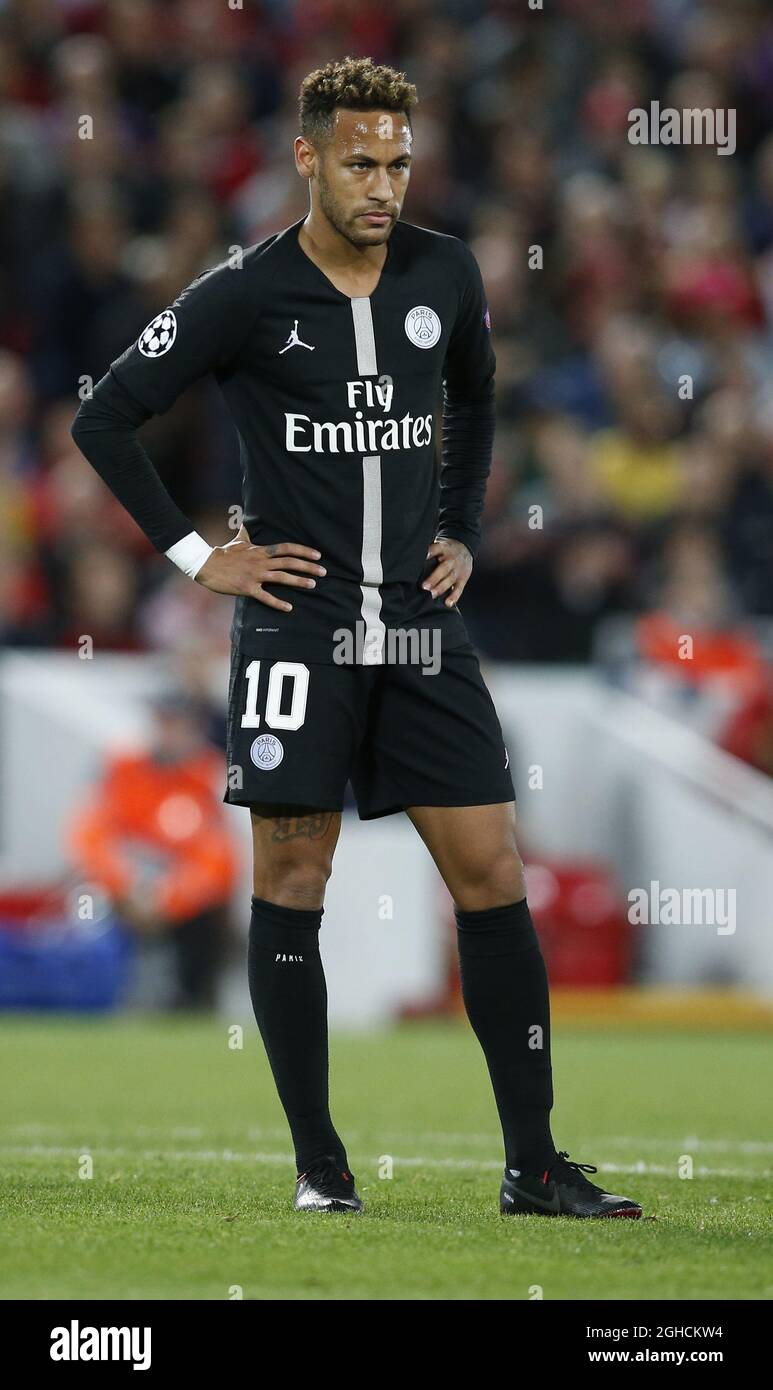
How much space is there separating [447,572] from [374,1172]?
1.51m

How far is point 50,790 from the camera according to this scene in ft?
34.1

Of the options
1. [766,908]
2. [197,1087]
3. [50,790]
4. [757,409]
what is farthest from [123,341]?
[197,1087]

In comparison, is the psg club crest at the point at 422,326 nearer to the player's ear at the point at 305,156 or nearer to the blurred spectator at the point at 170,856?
the player's ear at the point at 305,156

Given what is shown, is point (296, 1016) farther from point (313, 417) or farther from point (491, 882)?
point (313, 417)

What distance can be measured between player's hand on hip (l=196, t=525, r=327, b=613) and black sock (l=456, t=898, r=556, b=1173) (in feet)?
2.65

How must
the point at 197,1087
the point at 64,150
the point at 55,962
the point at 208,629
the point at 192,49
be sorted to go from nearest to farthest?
the point at 197,1087, the point at 55,962, the point at 208,629, the point at 64,150, the point at 192,49

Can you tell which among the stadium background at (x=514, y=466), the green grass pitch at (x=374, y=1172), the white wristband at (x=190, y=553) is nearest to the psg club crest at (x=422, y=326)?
the white wristband at (x=190, y=553)

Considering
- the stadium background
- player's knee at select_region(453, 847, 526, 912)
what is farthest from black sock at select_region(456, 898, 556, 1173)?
the stadium background

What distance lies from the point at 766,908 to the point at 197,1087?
351cm

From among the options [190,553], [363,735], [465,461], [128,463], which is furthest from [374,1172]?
[128,463]

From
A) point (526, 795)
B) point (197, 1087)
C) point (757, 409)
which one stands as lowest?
point (197, 1087)

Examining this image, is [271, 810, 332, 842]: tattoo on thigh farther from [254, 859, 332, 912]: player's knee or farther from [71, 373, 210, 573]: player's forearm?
[71, 373, 210, 573]: player's forearm

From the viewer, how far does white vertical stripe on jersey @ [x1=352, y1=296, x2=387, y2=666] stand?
4586 millimetres

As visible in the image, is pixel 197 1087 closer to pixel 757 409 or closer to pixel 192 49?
pixel 757 409
